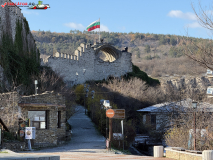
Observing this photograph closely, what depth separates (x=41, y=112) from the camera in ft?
77.2

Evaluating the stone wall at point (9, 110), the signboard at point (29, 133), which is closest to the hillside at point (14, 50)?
the stone wall at point (9, 110)

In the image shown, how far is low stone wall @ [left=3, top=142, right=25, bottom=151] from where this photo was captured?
58.5ft

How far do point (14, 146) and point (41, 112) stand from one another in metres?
5.41

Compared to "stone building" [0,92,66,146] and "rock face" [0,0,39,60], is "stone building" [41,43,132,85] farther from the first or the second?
"stone building" [0,92,66,146]

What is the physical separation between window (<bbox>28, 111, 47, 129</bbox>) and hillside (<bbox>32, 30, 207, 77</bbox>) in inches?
3341

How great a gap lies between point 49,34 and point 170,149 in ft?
497

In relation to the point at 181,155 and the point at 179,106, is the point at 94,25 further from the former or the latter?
the point at 181,155

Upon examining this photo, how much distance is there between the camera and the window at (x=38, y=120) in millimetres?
23006

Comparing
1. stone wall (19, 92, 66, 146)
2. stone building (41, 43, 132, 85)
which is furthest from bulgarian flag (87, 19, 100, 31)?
stone wall (19, 92, 66, 146)

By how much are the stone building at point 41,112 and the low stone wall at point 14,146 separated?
164 cm

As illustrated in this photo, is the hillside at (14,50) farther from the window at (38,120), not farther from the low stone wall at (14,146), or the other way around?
the low stone wall at (14,146)

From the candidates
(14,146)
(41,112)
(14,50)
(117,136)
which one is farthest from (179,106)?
(14,146)

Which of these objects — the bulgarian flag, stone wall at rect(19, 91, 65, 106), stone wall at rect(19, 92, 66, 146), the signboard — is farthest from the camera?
the bulgarian flag

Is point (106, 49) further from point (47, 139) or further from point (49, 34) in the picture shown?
point (49, 34)
